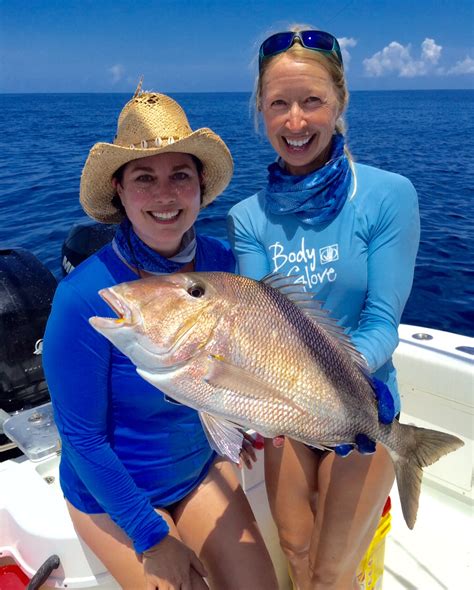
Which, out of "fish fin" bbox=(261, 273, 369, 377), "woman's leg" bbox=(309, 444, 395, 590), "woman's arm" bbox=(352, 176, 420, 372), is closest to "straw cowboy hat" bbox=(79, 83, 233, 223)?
"fish fin" bbox=(261, 273, 369, 377)

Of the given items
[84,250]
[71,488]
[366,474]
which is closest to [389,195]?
[366,474]

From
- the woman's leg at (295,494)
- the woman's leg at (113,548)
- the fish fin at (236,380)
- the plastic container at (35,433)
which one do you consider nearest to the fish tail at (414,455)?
the woman's leg at (295,494)

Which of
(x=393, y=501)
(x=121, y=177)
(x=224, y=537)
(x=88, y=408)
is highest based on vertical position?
(x=121, y=177)

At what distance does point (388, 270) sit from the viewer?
7.61 ft

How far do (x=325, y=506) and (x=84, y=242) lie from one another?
257 centimetres

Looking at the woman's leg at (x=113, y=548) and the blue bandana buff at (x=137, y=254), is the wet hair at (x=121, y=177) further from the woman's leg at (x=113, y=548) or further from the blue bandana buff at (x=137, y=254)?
the woman's leg at (x=113, y=548)

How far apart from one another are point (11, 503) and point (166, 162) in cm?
155

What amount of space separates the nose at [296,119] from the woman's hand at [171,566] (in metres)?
1.74

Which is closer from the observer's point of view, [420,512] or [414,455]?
[414,455]

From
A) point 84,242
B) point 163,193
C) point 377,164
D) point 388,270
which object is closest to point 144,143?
point 163,193

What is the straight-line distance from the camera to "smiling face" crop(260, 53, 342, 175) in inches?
92.4

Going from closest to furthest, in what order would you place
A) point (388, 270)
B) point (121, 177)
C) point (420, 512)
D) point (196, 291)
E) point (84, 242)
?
point (196, 291) < point (121, 177) < point (388, 270) < point (420, 512) < point (84, 242)

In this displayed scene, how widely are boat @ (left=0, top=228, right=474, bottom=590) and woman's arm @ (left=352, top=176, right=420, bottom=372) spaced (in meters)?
0.94

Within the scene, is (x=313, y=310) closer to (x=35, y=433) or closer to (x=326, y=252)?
(x=326, y=252)
